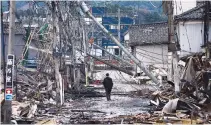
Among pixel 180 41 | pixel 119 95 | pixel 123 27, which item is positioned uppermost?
pixel 123 27

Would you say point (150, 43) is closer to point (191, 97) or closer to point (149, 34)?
point (149, 34)

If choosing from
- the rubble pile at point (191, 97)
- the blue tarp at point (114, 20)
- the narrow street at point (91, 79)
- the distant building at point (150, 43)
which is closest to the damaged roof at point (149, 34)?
the distant building at point (150, 43)

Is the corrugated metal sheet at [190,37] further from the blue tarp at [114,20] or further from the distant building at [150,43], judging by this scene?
the blue tarp at [114,20]

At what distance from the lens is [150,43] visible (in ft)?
167

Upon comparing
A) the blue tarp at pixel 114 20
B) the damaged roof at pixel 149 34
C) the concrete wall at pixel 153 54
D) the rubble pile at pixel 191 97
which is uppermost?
the blue tarp at pixel 114 20

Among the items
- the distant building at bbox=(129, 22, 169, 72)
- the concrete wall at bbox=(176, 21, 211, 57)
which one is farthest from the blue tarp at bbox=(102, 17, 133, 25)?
the concrete wall at bbox=(176, 21, 211, 57)

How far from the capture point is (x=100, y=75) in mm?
50625

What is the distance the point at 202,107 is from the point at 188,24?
1685 cm

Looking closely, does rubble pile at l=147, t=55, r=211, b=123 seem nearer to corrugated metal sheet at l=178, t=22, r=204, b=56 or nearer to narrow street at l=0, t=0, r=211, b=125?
narrow street at l=0, t=0, r=211, b=125

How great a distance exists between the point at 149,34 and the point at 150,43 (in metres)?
2.14

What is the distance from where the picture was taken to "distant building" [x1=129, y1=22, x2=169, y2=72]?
1959 inches

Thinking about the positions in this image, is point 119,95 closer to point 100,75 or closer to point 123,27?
point 100,75

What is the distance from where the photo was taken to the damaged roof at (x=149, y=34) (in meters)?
51.2

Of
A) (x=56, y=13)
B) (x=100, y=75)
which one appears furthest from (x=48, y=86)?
(x=100, y=75)
